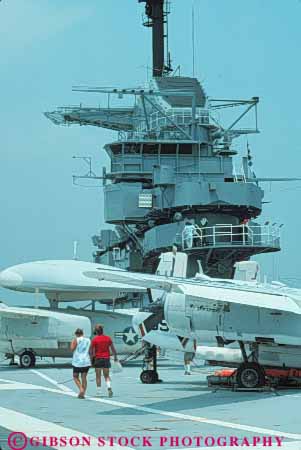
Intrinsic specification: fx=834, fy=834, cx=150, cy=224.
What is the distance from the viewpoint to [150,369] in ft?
85.1

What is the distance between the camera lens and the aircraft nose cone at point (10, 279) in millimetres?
35688

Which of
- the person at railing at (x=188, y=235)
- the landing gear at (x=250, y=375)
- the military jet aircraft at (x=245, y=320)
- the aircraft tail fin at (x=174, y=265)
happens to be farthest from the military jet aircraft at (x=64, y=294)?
the landing gear at (x=250, y=375)

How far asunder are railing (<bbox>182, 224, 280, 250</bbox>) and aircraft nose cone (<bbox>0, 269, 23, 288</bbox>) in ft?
43.6

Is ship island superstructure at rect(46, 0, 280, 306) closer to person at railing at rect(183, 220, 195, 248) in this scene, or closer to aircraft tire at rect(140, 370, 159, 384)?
person at railing at rect(183, 220, 195, 248)

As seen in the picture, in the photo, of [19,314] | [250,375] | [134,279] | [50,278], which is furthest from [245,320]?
[19,314]

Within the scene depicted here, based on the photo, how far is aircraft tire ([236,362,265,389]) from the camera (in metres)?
22.1

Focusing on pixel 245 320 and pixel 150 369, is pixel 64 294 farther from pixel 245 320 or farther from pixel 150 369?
pixel 245 320

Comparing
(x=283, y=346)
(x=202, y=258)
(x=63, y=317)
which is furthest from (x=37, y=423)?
(x=202, y=258)

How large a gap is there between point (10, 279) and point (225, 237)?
1704 centimetres

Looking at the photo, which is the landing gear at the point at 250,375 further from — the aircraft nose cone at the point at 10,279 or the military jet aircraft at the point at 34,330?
the aircraft nose cone at the point at 10,279

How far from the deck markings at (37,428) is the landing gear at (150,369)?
9.14 m

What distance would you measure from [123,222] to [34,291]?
16169mm

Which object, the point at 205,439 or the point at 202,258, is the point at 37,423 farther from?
the point at 202,258

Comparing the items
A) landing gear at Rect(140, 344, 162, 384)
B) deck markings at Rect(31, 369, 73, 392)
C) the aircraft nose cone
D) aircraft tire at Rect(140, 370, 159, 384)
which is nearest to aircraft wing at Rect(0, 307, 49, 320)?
the aircraft nose cone
